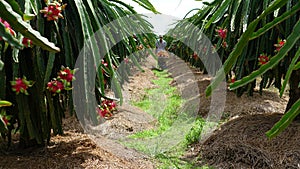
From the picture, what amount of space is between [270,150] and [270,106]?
6.15 ft

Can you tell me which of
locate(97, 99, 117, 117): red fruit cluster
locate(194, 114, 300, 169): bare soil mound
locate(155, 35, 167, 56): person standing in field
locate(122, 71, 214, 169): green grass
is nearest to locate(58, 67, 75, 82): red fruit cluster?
Answer: locate(97, 99, 117, 117): red fruit cluster

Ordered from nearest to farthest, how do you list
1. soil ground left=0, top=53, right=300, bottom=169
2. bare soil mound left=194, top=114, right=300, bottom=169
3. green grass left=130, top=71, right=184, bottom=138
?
soil ground left=0, top=53, right=300, bottom=169
bare soil mound left=194, top=114, right=300, bottom=169
green grass left=130, top=71, right=184, bottom=138

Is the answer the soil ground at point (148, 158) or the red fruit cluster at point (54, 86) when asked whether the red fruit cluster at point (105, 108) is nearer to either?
the soil ground at point (148, 158)

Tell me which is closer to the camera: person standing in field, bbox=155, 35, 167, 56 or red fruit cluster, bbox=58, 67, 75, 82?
red fruit cluster, bbox=58, 67, 75, 82

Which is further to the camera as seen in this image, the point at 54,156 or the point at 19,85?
the point at 54,156

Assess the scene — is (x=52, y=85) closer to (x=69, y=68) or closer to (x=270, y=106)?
(x=69, y=68)

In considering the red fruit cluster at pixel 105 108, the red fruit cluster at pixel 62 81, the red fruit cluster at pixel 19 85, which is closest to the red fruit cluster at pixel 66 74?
the red fruit cluster at pixel 62 81

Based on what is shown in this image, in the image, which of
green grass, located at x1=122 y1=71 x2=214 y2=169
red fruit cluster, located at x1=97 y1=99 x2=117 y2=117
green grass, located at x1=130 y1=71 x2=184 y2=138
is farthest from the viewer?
green grass, located at x1=130 y1=71 x2=184 y2=138

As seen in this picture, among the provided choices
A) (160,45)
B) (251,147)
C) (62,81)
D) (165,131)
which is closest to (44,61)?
(62,81)

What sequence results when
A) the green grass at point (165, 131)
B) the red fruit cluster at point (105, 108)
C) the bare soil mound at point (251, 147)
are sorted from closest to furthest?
1. the red fruit cluster at point (105, 108)
2. the bare soil mound at point (251, 147)
3. the green grass at point (165, 131)

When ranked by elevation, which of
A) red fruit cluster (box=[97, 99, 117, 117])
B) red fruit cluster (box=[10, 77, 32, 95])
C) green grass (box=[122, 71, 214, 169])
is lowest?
green grass (box=[122, 71, 214, 169])

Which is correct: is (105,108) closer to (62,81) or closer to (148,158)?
(62,81)

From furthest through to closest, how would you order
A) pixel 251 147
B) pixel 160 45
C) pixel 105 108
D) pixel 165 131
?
1. pixel 160 45
2. pixel 165 131
3. pixel 251 147
4. pixel 105 108

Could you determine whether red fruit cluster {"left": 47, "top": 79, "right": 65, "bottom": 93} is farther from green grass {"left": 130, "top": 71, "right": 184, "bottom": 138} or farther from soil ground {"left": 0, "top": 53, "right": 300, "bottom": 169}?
green grass {"left": 130, "top": 71, "right": 184, "bottom": 138}
